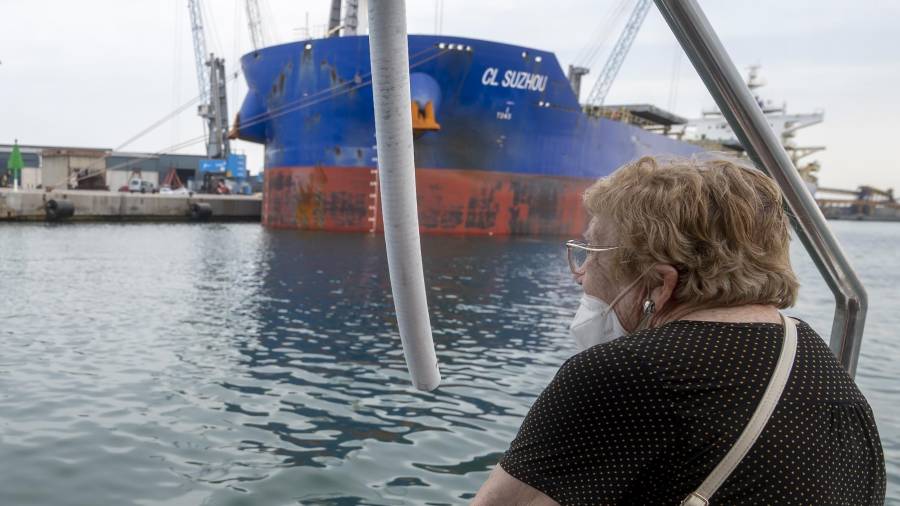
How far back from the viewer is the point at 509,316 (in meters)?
11.8

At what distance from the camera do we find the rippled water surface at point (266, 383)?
496cm

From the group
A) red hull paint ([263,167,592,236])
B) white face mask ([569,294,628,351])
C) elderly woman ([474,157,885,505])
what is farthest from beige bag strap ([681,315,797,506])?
red hull paint ([263,167,592,236])

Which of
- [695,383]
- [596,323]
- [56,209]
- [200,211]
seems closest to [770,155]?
[596,323]

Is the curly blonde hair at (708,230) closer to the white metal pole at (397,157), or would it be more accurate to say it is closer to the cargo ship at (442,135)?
the white metal pole at (397,157)

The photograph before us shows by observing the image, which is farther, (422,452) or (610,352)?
(422,452)

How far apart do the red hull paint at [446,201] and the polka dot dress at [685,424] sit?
82.9 ft

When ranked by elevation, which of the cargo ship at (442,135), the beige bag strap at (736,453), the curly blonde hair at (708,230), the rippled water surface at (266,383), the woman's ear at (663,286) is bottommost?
the rippled water surface at (266,383)

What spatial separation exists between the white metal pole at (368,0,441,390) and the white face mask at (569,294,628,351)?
0.47 m

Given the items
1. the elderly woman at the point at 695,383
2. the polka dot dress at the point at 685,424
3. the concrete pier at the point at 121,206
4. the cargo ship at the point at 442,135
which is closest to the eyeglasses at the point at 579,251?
the elderly woman at the point at 695,383

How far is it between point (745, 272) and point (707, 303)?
3.9 inches

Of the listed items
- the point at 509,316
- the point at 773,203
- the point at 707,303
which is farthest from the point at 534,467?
the point at 509,316

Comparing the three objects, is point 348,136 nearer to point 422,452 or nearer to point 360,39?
point 360,39

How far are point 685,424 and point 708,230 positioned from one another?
1.36 ft

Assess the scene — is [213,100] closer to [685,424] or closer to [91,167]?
[91,167]
